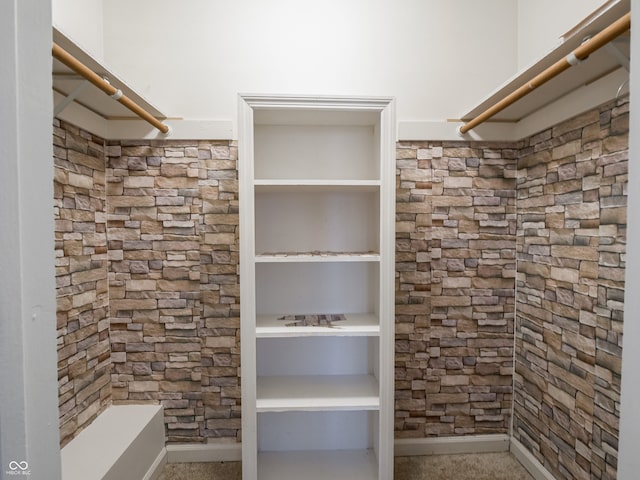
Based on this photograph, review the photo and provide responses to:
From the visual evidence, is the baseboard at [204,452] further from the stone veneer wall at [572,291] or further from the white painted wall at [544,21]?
the white painted wall at [544,21]

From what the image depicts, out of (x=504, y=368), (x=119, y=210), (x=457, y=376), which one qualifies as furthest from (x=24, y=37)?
(x=504, y=368)

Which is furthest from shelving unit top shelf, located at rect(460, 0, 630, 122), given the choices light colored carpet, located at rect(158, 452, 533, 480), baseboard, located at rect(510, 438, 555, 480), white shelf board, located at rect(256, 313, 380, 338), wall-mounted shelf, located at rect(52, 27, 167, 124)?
light colored carpet, located at rect(158, 452, 533, 480)

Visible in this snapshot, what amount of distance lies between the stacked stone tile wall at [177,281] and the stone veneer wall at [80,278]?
0.21 feet

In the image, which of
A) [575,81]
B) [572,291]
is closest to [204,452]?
[572,291]

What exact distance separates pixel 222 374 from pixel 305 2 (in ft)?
6.71

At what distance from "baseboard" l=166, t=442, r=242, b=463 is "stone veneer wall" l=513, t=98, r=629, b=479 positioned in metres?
1.56

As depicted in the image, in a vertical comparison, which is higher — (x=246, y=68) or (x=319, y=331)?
(x=246, y=68)

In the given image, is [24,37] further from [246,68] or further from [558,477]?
[558,477]

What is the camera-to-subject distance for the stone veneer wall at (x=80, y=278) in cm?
146

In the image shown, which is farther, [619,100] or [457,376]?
[457,376]

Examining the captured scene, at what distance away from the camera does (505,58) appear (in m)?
1.87

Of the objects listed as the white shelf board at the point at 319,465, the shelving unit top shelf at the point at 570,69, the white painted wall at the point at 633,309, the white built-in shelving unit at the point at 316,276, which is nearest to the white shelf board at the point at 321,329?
the white built-in shelving unit at the point at 316,276

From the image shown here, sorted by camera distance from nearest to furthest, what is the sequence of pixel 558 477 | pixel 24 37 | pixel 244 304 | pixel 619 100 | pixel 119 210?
pixel 24 37 < pixel 619 100 < pixel 244 304 < pixel 558 477 < pixel 119 210

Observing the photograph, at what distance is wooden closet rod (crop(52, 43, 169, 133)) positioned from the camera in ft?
3.49
